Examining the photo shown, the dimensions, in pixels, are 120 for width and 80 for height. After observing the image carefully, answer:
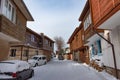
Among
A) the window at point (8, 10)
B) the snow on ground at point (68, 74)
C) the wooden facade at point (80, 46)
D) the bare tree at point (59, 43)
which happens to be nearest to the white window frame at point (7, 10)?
the window at point (8, 10)

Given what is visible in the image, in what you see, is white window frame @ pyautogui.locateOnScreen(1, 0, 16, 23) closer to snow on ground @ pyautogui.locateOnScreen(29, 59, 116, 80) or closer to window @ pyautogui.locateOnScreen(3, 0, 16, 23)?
window @ pyautogui.locateOnScreen(3, 0, 16, 23)

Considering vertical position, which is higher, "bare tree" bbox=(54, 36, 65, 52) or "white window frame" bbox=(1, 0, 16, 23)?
"bare tree" bbox=(54, 36, 65, 52)

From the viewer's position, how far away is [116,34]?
33.1 ft

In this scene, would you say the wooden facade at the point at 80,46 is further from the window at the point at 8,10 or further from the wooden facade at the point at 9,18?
the window at the point at 8,10

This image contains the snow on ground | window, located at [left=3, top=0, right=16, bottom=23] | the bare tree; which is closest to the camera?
window, located at [left=3, top=0, right=16, bottom=23]

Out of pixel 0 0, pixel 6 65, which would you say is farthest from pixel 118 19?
pixel 0 0

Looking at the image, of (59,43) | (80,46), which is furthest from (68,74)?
(59,43)

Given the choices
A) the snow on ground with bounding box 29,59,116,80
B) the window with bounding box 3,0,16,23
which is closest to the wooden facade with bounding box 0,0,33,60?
the window with bounding box 3,0,16,23

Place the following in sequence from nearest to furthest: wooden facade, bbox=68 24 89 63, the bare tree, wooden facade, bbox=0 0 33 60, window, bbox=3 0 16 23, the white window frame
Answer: wooden facade, bbox=0 0 33 60 → the white window frame → window, bbox=3 0 16 23 → wooden facade, bbox=68 24 89 63 → the bare tree

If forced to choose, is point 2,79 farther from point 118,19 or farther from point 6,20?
point 118,19

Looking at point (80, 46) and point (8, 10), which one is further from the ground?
point (8, 10)

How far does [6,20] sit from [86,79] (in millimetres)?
6986

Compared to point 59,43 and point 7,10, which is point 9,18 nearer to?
point 7,10

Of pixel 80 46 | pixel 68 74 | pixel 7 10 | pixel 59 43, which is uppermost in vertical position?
pixel 59 43
